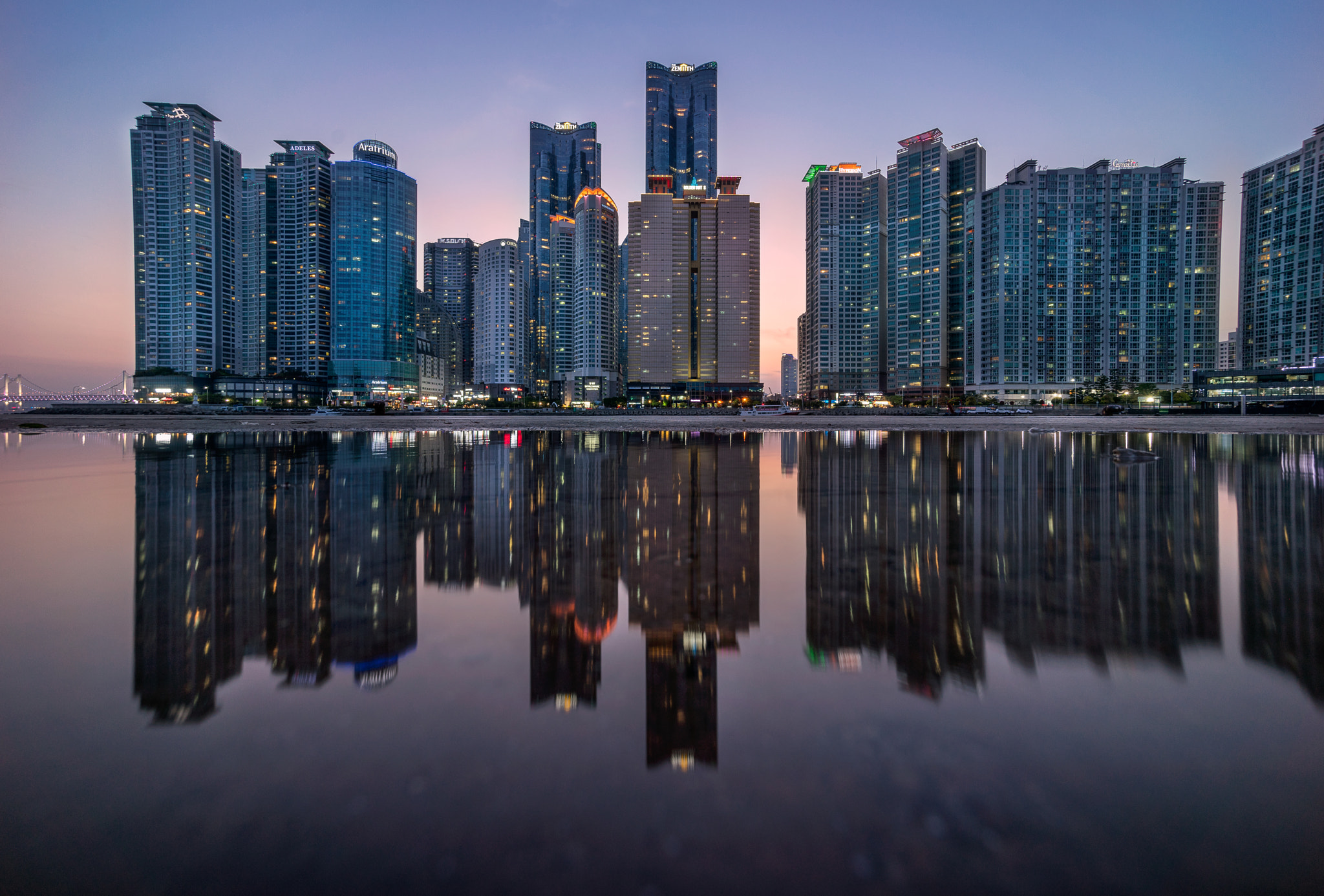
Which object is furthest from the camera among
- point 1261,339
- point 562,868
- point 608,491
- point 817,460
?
point 1261,339

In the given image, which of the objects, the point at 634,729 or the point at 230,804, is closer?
the point at 230,804

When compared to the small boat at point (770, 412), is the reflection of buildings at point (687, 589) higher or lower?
lower

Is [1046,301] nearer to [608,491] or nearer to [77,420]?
[608,491]

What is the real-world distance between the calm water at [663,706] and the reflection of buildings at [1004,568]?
0.09m

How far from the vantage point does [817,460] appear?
93.0ft

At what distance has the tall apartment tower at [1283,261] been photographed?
155625 mm

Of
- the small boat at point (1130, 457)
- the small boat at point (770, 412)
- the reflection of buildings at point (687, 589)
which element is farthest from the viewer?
the small boat at point (770, 412)

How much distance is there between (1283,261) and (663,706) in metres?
251

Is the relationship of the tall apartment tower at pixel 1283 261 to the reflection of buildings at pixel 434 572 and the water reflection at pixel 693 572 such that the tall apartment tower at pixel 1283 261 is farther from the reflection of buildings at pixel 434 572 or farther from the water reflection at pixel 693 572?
the reflection of buildings at pixel 434 572

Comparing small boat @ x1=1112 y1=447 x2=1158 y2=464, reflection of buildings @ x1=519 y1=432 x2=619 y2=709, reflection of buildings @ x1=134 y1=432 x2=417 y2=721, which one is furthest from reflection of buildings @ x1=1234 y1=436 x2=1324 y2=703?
reflection of buildings @ x1=134 y1=432 x2=417 y2=721

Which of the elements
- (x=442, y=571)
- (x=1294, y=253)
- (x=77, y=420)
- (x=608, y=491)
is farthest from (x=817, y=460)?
(x=1294, y=253)

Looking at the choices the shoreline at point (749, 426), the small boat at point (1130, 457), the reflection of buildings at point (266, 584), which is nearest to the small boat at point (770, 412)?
the shoreline at point (749, 426)

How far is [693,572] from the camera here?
31.2ft

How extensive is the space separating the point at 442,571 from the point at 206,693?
4.17 metres
